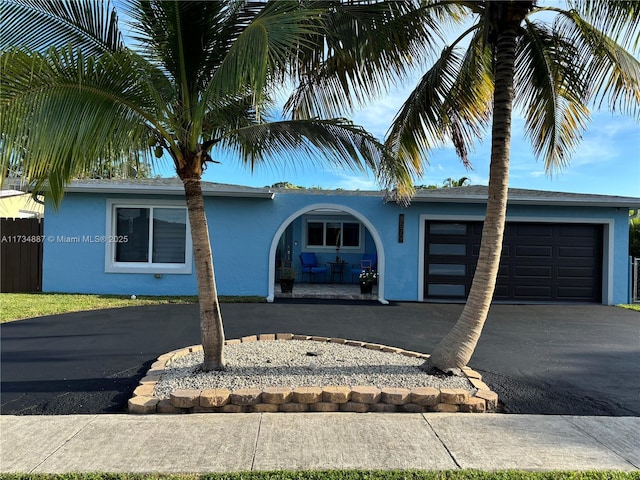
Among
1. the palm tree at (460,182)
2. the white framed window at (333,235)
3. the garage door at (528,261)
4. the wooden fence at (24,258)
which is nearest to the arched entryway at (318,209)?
the garage door at (528,261)

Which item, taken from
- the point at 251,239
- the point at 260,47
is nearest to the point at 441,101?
the point at 260,47

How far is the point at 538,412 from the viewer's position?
4059 mm

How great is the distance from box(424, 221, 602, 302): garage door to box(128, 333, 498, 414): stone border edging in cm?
771

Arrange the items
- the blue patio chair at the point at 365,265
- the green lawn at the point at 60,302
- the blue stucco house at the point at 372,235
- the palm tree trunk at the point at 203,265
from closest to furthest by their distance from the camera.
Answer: the palm tree trunk at the point at 203,265 < the green lawn at the point at 60,302 < the blue stucco house at the point at 372,235 < the blue patio chair at the point at 365,265

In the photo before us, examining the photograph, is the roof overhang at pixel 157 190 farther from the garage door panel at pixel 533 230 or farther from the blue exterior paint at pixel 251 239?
the garage door panel at pixel 533 230

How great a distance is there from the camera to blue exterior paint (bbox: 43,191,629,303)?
11008 mm

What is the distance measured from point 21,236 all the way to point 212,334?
32.3 feet

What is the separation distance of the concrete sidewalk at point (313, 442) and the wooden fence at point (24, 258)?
29.8ft

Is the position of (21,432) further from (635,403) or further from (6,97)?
(635,403)

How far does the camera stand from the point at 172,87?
410 cm

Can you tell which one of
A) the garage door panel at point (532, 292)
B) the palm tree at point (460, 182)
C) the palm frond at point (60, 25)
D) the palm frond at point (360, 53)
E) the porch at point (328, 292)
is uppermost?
the palm tree at point (460, 182)

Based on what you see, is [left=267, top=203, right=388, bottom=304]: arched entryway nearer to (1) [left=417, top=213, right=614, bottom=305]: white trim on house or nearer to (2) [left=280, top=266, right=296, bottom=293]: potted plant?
(2) [left=280, top=266, right=296, bottom=293]: potted plant

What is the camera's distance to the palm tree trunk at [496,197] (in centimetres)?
461

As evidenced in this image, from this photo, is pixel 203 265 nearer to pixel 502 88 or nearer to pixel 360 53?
pixel 360 53
